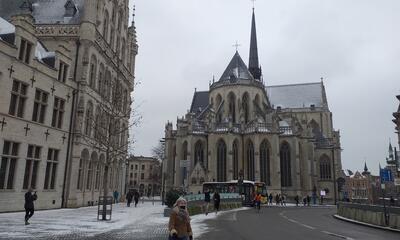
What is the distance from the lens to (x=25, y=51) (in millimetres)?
22344

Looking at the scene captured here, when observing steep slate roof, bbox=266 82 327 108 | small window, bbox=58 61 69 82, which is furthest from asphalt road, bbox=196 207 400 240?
steep slate roof, bbox=266 82 327 108

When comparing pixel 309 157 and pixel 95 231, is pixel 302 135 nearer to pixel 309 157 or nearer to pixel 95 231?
pixel 309 157

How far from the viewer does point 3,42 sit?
66.0 ft

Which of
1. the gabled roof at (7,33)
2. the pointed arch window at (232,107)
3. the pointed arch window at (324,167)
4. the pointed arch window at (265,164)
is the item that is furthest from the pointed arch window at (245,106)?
the gabled roof at (7,33)

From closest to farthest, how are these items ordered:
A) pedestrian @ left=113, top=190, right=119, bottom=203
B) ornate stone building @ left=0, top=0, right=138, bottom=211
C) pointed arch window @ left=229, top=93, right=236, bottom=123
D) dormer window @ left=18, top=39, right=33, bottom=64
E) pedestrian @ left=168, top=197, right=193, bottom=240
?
pedestrian @ left=168, top=197, right=193, bottom=240
ornate stone building @ left=0, top=0, right=138, bottom=211
dormer window @ left=18, top=39, right=33, bottom=64
pedestrian @ left=113, top=190, right=119, bottom=203
pointed arch window @ left=229, top=93, right=236, bottom=123

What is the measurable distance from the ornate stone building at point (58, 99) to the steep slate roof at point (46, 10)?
84 millimetres

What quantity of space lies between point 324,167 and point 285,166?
561 inches

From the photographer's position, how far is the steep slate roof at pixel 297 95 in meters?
83.6

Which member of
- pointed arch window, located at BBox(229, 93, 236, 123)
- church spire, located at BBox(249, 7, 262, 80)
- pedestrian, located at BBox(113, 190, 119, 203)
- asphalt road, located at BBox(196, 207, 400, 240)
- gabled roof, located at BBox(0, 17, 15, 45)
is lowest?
asphalt road, located at BBox(196, 207, 400, 240)

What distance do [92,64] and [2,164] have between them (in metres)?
12.6

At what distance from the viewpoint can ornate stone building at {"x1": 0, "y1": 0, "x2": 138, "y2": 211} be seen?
21.2m

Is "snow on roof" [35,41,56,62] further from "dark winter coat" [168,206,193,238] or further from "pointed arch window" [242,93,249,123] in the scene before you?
"pointed arch window" [242,93,249,123]

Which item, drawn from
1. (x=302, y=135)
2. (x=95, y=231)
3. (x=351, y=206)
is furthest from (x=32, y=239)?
(x=302, y=135)

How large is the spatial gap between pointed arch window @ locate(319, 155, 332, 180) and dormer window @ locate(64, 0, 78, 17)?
5568cm
